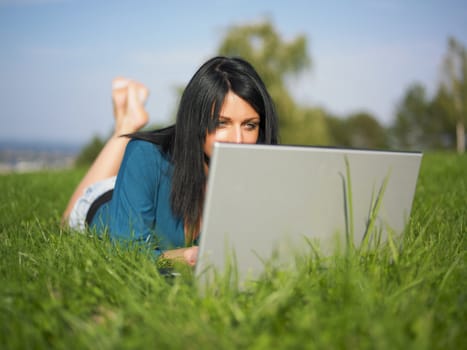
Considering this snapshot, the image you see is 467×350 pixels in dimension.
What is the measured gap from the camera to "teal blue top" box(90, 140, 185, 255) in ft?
8.86

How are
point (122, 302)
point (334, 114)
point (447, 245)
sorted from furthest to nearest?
point (334, 114) < point (447, 245) < point (122, 302)

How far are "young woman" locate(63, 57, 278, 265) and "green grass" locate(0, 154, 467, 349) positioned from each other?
0.36m

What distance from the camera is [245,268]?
1.90 meters

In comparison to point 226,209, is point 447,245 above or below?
below

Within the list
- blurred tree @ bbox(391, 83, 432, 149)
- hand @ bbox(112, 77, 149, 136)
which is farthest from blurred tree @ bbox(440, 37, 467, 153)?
hand @ bbox(112, 77, 149, 136)

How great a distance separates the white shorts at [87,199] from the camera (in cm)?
391

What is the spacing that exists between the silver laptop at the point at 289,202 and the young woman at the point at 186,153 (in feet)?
2.19

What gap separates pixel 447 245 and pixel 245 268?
1.11 metres

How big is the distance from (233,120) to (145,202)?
654 mm

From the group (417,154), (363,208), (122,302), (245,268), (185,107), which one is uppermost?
(185,107)

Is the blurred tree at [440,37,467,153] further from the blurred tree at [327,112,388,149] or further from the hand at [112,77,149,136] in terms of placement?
the hand at [112,77,149,136]

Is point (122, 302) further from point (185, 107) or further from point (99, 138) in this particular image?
point (99, 138)

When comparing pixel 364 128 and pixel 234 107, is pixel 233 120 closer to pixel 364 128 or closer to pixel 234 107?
pixel 234 107

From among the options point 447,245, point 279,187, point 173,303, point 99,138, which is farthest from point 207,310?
point 99,138
